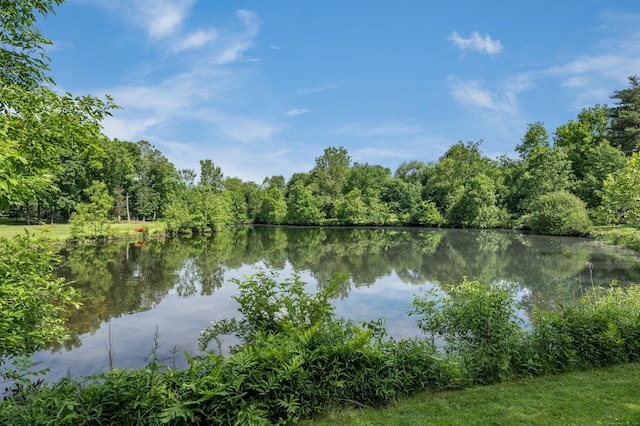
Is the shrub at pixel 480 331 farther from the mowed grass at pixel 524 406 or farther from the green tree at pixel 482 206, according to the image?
the green tree at pixel 482 206

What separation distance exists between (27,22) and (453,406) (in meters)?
7.03

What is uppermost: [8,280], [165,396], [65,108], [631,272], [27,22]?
[27,22]

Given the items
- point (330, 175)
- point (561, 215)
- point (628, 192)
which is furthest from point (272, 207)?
point (628, 192)

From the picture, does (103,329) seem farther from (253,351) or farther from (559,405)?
(559,405)

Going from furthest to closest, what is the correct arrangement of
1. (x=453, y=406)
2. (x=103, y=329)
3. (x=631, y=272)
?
(x=631, y=272) < (x=103, y=329) < (x=453, y=406)

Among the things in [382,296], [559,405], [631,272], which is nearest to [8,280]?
[559,405]

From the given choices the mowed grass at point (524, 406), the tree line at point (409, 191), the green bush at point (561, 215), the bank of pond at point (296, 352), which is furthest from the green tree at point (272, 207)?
the mowed grass at point (524, 406)

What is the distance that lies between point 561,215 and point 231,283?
34.9 metres

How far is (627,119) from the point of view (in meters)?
41.8

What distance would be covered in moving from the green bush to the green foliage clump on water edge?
3304cm

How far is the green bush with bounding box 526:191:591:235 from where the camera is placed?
108ft

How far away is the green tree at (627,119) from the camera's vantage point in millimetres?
40906

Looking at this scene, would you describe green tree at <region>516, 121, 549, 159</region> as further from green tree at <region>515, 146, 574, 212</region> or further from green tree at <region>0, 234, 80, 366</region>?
green tree at <region>0, 234, 80, 366</region>

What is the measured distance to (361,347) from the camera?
13.6 feet
